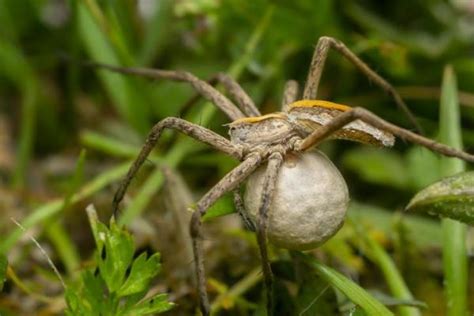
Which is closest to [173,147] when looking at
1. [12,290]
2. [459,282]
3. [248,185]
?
[12,290]

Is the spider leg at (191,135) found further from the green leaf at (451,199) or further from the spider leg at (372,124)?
the green leaf at (451,199)

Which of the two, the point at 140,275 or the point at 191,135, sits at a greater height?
the point at 191,135

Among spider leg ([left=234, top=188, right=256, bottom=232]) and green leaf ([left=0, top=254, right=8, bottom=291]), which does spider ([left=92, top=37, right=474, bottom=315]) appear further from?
green leaf ([left=0, top=254, right=8, bottom=291])

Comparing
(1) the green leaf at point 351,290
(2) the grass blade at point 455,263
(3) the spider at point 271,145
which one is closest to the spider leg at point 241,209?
(3) the spider at point 271,145

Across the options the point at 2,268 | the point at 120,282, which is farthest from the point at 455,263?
the point at 2,268

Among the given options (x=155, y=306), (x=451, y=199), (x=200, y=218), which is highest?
(x=451, y=199)

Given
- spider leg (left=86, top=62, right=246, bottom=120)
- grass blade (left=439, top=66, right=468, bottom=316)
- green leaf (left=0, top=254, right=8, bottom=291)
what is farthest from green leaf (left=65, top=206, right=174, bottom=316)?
grass blade (left=439, top=66, right=468, bottom=316)

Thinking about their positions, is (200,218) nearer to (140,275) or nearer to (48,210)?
(140,275)
